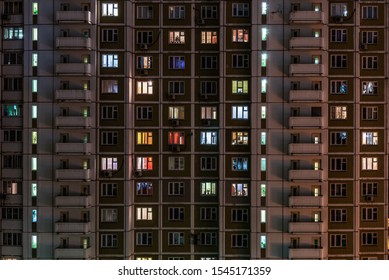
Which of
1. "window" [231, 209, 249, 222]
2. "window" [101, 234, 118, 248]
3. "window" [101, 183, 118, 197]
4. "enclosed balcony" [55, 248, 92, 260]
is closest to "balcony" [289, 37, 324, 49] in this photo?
"window" [231, 209, 249, 222]

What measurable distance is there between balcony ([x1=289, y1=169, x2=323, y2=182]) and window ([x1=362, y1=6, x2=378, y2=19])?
23.7 feet

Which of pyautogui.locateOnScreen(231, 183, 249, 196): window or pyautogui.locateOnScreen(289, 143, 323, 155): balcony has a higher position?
pyautogui.locateOnScreen(289, 143, 323, 155): balcony

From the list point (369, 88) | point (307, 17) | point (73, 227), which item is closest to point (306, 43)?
point (307, 17)

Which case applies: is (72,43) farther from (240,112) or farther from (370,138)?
(370,138)

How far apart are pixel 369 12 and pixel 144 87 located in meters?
10.5

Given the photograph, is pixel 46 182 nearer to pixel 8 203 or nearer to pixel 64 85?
pixel 8 203

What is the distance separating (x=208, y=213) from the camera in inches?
728

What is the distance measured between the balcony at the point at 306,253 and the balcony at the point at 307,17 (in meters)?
9.69

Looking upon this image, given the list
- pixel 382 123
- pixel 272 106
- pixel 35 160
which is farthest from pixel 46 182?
pixel 382 123

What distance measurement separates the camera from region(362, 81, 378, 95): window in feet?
59.7

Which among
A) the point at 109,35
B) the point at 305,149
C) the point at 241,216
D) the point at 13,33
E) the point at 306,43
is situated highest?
the point at 13,33

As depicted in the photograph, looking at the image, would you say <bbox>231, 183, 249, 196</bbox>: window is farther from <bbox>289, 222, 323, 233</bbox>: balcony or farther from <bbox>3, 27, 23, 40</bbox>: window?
<bbox>3, 27, 23, 40</bbox>: window

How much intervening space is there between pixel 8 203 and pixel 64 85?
577cm

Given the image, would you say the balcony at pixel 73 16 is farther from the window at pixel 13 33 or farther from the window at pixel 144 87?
the window at pixel 144 87
